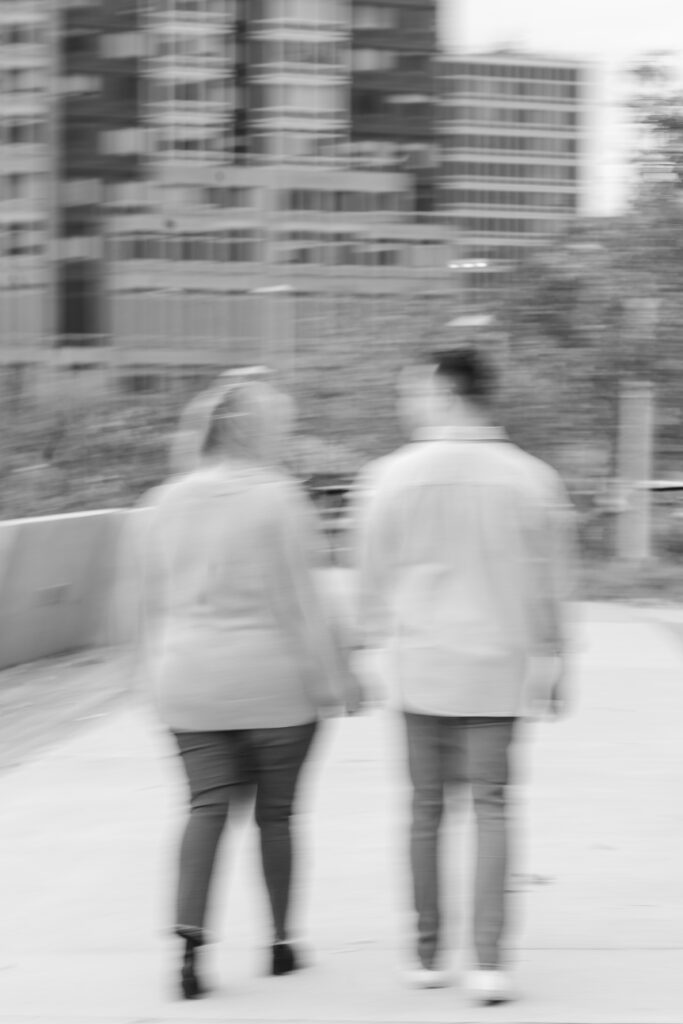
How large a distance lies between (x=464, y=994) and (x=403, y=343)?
1587cm

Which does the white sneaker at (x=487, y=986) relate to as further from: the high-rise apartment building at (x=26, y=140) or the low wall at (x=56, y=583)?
the high-rise apartment building at (x=26, y=140)

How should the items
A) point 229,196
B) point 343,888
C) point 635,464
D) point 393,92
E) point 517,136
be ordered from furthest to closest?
point 517,136, point 229,196, point 393,92, point 635,464, point 343,888

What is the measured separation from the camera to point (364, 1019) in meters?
3.52

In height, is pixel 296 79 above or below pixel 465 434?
above

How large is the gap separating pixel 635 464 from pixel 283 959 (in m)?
14.0

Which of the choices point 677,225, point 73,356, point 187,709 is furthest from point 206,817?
point 73,356

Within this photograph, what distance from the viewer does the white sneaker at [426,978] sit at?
3.69m

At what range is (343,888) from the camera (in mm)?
4691

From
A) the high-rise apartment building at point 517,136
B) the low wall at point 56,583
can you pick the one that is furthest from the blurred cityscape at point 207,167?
the high-rise apartment building at point 517,136

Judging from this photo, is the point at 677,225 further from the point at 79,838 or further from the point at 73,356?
the point at 73,356

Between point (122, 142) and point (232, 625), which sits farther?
point (122, 142)

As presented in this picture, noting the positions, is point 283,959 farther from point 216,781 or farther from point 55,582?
point 55,582

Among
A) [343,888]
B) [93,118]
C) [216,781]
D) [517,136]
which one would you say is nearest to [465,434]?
[216,781]

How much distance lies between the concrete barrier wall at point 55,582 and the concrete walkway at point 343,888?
9.40ft
